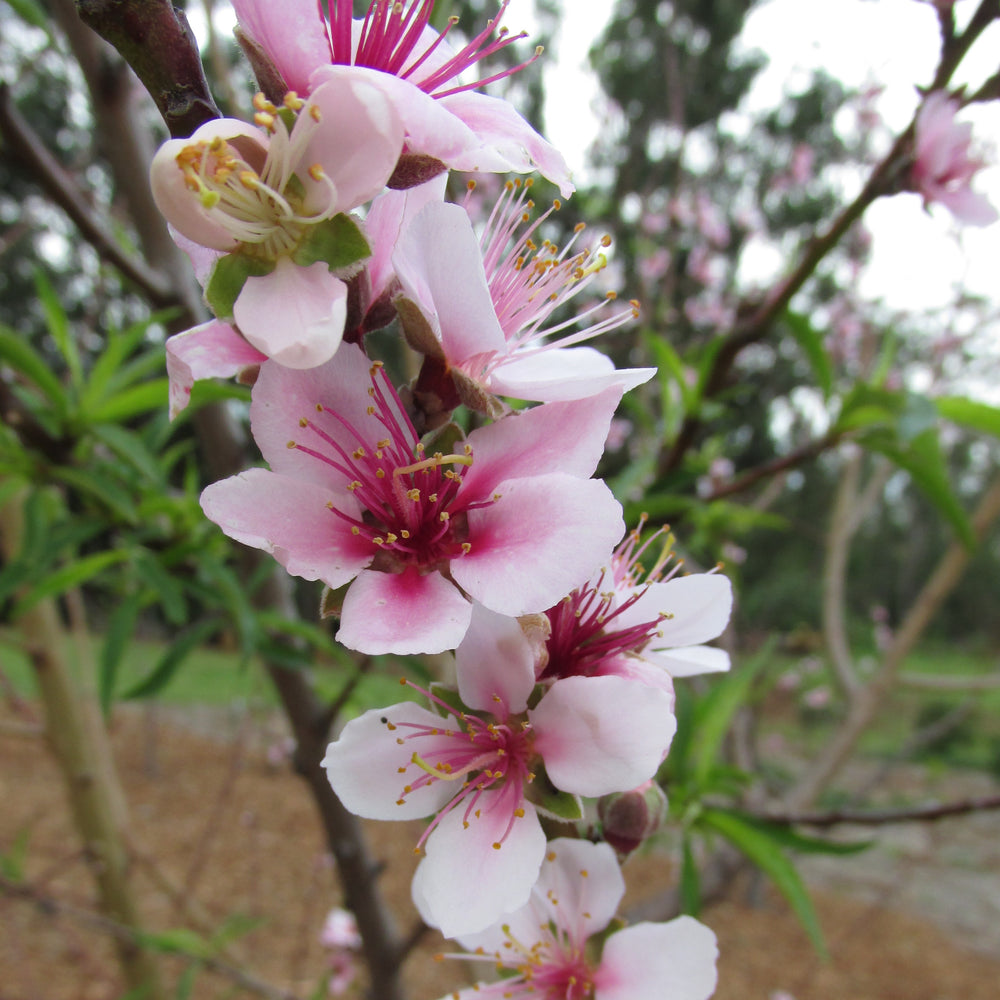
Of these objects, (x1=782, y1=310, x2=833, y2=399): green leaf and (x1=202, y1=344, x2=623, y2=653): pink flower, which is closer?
(x1=202, y1=344, x2=623, y2=653): pink flower

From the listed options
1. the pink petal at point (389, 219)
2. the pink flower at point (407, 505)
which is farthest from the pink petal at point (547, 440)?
the pink petal at point (389, 219)

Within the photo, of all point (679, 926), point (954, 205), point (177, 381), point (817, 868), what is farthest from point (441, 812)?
point (817, 868)

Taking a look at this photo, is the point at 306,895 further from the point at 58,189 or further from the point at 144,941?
the point at 58,189

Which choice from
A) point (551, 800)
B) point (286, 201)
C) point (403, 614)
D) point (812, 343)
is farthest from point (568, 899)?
point (812, 343)

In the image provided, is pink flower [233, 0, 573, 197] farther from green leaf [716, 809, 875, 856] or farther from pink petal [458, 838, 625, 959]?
green leaf [716, 809, 875, 856]

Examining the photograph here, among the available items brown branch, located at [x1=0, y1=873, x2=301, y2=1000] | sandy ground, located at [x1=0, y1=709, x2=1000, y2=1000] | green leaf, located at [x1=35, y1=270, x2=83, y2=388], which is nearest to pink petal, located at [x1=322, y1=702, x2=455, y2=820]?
green leaf, located at [x1=35, y1=270, x2=83, y2=388]

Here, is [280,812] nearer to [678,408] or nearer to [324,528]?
[678,408]

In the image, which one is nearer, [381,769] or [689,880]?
[381,769]
